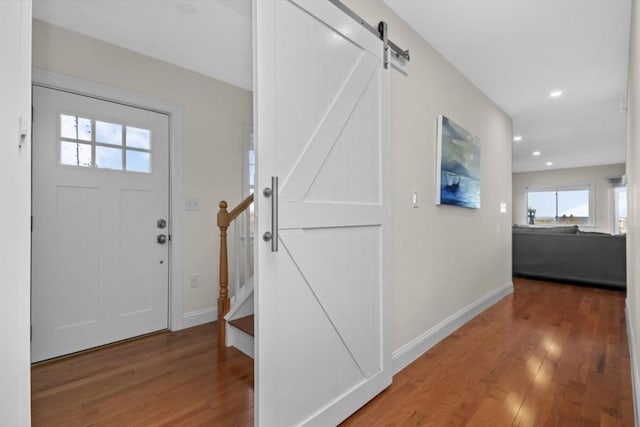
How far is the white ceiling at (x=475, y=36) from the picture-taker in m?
2.15

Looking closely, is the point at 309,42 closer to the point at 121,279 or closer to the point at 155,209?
the point at 155,209

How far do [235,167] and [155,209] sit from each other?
0.93 m

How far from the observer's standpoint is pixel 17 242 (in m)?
0.82

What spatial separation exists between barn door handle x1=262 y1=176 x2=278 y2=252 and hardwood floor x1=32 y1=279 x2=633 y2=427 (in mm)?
1036

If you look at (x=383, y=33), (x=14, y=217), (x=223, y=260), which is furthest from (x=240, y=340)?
(x=383, y=33)

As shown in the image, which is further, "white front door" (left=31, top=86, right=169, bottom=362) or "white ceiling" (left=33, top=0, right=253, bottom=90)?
"white front door" (left=31, top=86, right=169, bottom=362)

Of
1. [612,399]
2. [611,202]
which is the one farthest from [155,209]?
[611,202]

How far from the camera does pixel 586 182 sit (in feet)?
28.4

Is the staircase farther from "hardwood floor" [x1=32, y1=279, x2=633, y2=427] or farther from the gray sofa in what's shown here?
the gray sofa

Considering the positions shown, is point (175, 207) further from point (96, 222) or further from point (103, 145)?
point (103, 145)

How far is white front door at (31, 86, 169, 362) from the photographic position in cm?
228

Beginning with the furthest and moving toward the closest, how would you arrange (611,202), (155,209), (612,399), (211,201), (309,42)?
(611,202) → (211,201) → (155,209) → (612,399) → (309,42)

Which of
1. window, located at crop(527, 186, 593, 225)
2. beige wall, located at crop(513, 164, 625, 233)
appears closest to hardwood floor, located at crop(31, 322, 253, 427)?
beige wall, located at crop(513, 164, 625, 233)

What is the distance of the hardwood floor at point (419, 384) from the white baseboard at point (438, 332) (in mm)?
57
